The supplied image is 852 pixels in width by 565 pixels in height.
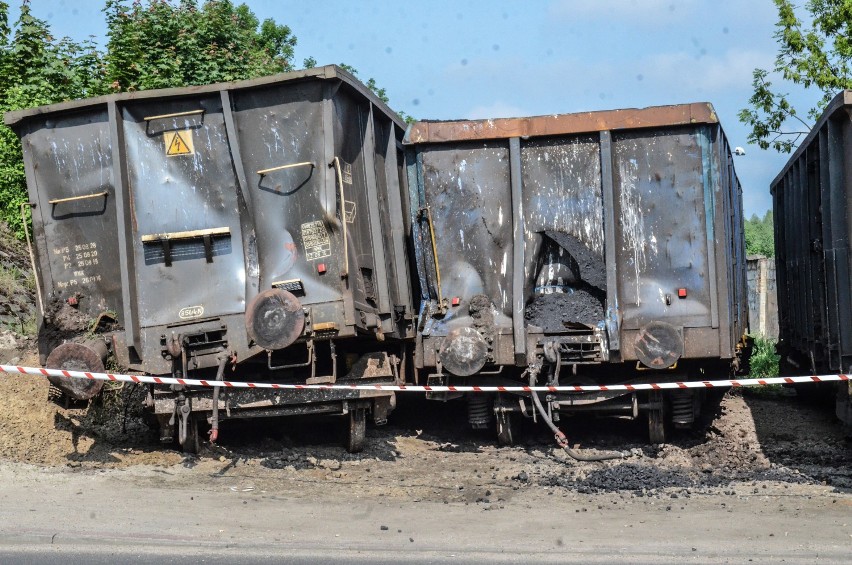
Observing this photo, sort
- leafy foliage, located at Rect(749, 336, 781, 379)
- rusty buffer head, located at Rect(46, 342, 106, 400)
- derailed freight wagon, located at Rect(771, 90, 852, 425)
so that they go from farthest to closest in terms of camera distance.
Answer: leafy foliage, located at Rect(749, 336, 781, 379) < rusty buffer head, located at Rect(46, 342, 106, 400) < derailed freight wagon, located at Rect(771, 90, 852, 425)

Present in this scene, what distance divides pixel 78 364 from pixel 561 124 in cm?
457

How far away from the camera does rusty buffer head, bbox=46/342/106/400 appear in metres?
7.74

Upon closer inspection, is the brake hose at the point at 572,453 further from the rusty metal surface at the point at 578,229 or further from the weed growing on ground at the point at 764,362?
the weed growing on ground at the point at 764,362

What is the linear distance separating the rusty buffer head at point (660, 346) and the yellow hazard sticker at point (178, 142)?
4138 millimetres

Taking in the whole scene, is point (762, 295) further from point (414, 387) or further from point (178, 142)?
point (178, 142)

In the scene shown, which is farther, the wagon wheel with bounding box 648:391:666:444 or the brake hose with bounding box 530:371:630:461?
the wagon wheel with bounding box 648:391:666:444

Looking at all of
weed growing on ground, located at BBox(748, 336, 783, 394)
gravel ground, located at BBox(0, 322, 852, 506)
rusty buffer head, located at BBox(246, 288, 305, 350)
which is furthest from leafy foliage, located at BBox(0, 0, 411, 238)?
weed growing on ground, located at BBox(748, 336, 783, 394)

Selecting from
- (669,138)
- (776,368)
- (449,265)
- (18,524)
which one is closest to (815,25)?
(776,368)

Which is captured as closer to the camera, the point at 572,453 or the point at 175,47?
the point at 572,453

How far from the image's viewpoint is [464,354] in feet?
28.3

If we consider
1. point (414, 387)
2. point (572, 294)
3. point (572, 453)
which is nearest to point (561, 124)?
point (572, 294)

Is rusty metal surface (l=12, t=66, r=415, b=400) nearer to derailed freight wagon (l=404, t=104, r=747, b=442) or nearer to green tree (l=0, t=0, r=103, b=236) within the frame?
derailed freight wagon (l=404, t=104, r=747, b=442)

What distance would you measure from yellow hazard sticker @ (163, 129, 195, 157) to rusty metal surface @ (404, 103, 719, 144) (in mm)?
1989

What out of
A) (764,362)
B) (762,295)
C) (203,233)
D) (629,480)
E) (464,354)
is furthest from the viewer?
(762,295)
